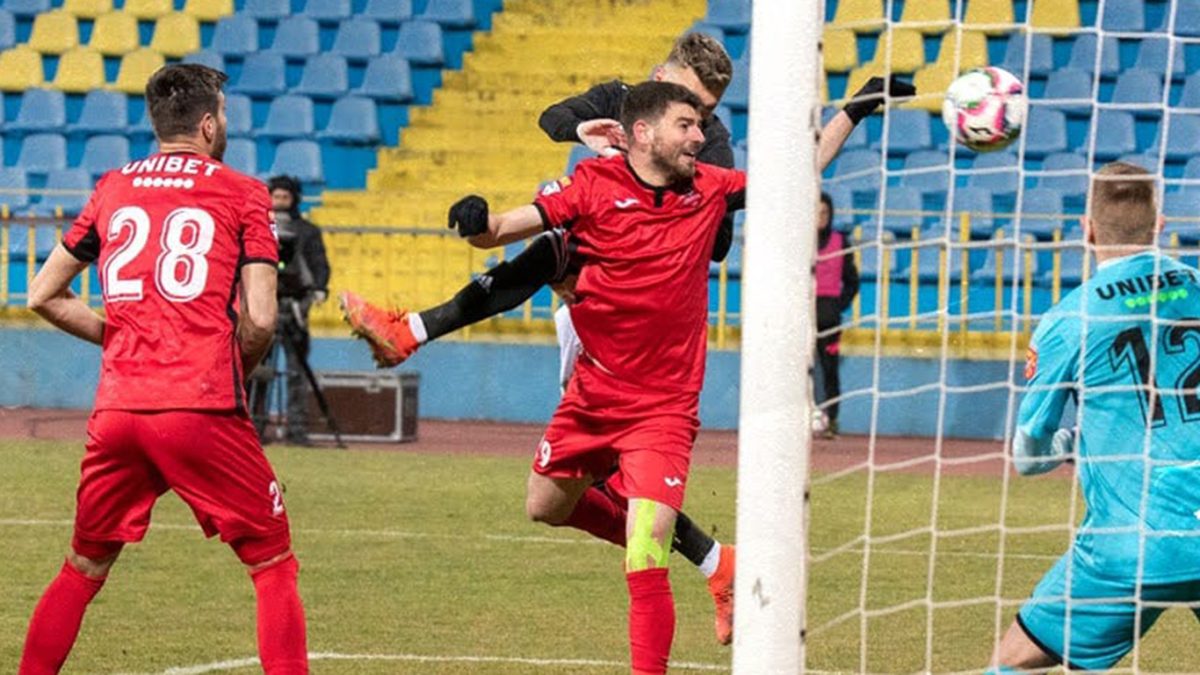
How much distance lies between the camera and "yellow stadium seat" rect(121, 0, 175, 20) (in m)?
23.7

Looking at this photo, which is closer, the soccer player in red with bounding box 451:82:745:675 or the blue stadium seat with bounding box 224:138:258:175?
the soccer player in red with bounding box 451:82:745:675

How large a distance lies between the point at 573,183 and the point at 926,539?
5.30 meters

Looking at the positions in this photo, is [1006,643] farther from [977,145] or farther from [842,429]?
[842,429]

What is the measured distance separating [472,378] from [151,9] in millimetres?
6915

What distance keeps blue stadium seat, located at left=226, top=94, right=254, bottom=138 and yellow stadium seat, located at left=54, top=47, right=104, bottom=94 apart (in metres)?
1.62

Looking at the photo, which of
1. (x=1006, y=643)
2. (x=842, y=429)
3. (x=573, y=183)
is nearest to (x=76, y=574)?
(x=573, y=183)

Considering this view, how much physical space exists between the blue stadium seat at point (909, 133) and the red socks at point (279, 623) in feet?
48.5

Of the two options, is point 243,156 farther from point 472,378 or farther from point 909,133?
point 909,133

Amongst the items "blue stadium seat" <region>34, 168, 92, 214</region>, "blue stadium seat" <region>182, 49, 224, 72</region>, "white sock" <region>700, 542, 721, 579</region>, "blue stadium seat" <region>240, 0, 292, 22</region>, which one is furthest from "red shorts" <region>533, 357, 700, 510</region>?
"blue stadium seat" <region>240, 0, 292, 22</region>

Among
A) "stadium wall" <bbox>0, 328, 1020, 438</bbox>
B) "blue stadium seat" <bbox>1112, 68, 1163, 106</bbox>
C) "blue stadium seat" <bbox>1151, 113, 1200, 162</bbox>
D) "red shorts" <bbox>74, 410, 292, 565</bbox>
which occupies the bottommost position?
"stadium wall" <bbox>0, 328, 1020, 438</bbox>

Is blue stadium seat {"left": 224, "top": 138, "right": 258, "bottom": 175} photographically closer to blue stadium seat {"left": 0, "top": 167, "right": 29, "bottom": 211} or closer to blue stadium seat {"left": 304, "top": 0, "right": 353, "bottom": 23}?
blue stadium seat {"left": 304, "top": 0, "right": 353, "bottom": 23}

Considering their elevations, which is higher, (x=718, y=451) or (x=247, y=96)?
(x=247, y=96)

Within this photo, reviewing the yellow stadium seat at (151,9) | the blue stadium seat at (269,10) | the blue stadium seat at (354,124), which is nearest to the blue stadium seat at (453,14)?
the blue stadium seat at (354,124)

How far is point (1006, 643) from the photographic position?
584 cm
